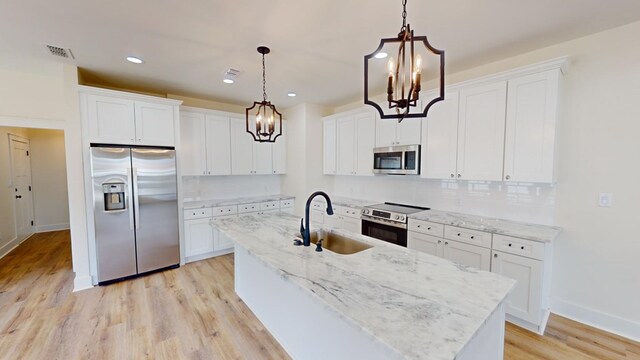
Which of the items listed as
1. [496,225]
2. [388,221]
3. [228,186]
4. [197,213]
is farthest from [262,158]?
[496,225]

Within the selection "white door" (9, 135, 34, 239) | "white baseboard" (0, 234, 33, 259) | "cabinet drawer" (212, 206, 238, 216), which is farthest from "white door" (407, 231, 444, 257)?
"white door" (9, 135, 34, 239)

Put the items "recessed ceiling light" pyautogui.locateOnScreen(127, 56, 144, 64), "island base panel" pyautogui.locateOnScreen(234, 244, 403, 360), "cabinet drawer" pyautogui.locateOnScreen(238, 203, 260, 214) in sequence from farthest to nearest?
1. "cabinet drawer" pyautogui.locateOnScreen(238, 203, 260, 214)
2. "recessed ceiling light" pyautogui.locateOnScreen(127, 56, 144, 64)
3. "island base panel" pyautogui.locateOnScreen(234, 244, 403, 360)

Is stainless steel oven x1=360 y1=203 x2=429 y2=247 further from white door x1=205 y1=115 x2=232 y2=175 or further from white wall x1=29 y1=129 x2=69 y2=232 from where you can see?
white wall x1=29 y1=129 x2=69 y2=232

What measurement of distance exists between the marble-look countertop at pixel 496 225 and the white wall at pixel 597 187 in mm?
212

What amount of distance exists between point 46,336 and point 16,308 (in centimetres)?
86

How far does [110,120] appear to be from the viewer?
328cm

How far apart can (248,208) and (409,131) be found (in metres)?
2.98

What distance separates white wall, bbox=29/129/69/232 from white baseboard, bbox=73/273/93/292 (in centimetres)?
394

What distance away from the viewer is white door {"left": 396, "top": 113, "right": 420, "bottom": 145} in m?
3.40

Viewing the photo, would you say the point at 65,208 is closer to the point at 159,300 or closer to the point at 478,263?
the point at 159,300

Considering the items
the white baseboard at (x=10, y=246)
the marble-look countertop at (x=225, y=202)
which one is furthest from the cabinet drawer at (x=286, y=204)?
the white baseboard at (x=10, y=246)

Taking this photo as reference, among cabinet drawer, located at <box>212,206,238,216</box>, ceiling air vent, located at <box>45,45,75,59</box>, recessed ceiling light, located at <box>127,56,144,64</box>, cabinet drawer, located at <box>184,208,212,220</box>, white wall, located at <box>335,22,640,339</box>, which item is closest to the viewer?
white wall, located at <box>335,22,640,339</box>

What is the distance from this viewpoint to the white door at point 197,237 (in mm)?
4000

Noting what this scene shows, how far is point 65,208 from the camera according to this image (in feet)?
19.4
